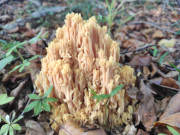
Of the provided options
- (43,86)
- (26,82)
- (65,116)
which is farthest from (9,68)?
(65,116)

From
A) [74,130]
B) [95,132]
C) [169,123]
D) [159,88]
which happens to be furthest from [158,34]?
[74,130]

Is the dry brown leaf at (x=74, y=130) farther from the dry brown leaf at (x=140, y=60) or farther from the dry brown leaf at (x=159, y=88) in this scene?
the dry brown leaf at (x=140, y=60)

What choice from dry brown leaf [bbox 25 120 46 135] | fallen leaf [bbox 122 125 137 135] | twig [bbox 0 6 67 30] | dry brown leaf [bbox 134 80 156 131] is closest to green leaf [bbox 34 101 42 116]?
dry brown leaf [bbox 25 120 46 135]

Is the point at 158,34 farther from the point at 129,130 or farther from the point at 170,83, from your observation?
the point at 129,130

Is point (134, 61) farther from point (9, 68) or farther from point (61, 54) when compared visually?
point (9, 68)

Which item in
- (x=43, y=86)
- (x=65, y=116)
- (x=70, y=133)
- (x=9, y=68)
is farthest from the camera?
(x=9, y=68)

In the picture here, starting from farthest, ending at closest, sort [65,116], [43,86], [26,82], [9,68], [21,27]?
1. [21,27]
2. [9,68]
3. [26,82]
4. [43,86]
5. [65,116]
